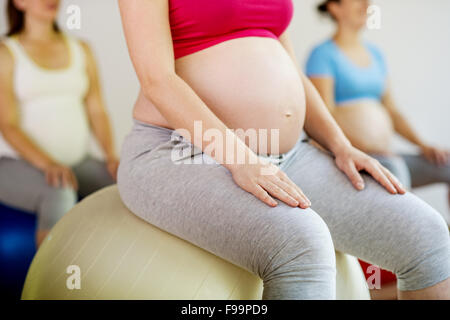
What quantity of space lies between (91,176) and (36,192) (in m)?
0.23

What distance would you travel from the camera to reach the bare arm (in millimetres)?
785

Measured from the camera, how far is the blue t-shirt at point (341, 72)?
2086 millimetres

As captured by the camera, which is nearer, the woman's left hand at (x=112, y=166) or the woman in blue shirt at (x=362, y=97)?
the woman's left hand at (x=112, y=166)

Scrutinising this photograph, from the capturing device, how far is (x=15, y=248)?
1.57 metres

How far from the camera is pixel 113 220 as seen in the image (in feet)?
3.11

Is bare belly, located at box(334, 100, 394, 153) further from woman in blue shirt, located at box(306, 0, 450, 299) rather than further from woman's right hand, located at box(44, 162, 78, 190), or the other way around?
woman's right hand, located at box(44, 162, 78, 190)

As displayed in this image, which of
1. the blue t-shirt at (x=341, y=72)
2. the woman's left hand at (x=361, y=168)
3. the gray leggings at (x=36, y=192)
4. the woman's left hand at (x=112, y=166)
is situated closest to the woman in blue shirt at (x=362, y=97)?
the blue t-shirt at (x=341, y=72)

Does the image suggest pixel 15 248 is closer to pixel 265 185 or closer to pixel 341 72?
pixel 265 185

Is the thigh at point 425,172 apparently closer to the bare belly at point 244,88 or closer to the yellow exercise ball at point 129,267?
the yellow exercise ball at point 129,267

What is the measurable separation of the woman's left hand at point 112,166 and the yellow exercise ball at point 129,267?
86 centimetres

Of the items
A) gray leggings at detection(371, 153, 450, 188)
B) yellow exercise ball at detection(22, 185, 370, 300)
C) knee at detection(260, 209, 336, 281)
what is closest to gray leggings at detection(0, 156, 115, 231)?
yellow exercise ball at detection(22, 185, 370, 300)

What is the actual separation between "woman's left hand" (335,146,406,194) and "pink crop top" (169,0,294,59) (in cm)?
26
